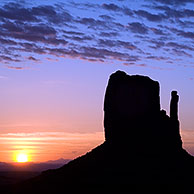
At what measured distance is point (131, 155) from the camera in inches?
3413

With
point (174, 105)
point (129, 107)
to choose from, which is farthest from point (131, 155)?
point (174, 105)

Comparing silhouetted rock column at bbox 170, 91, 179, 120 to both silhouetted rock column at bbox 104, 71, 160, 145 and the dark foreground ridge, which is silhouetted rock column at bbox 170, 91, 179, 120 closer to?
the dark foreground ridge

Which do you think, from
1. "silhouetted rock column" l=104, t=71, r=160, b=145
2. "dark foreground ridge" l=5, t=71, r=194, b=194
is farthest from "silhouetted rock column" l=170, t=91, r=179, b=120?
"silhouetted rock column" l=104, t=71, r=160, b=145

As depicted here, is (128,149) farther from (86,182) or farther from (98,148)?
(86,182)

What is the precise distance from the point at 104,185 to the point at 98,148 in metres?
13.9

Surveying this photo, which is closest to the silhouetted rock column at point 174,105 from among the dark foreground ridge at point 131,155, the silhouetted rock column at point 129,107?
the dark foreground ridge at point 131,155

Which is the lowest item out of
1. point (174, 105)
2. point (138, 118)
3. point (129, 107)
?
point (138, 118)

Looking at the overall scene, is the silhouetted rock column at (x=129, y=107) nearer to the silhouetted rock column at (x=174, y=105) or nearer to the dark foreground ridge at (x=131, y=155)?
the dark foreground ridge at (x=131, y=155)

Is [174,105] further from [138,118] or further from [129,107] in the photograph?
[129,107]

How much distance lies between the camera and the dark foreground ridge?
78.5 metres

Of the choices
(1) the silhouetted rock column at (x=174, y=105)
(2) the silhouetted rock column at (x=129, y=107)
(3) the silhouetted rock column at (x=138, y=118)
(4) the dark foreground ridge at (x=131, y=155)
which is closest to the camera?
(4) the dark foreground ridge at (x=131, y=155)

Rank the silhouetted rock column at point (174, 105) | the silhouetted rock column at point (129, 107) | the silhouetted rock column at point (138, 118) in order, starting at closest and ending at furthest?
the silhouetted rock column at point (138, 118)
the silhouetted rock column at point (129, 107)
the silhouetted rock column at point (174, 105)

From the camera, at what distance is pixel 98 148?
9056 centimetres

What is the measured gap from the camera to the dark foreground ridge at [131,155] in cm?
7850
